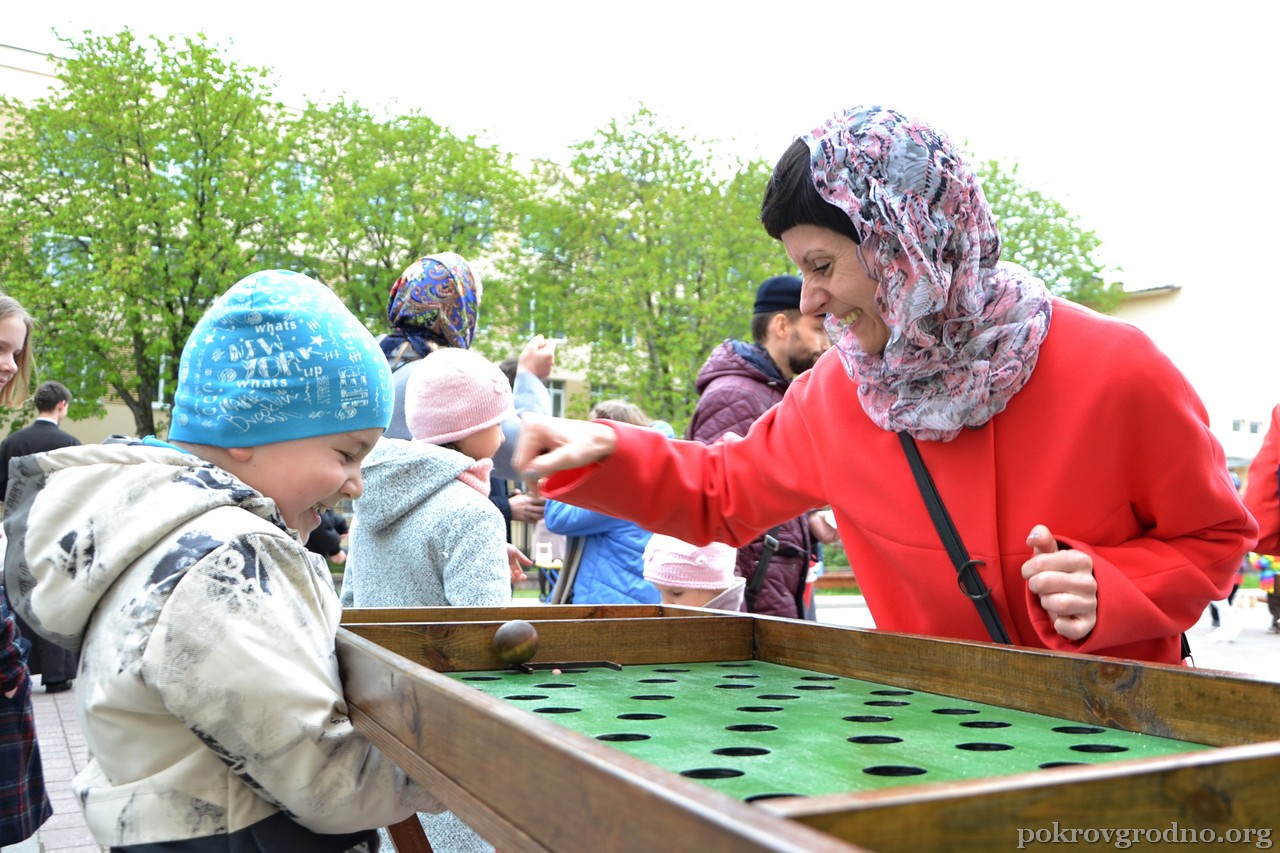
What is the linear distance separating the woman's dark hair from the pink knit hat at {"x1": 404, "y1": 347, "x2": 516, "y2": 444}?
156 centimetres

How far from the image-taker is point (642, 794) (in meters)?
0.86

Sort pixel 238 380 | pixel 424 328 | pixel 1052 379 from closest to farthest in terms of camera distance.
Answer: pixel 238 380 → pixel 1052 379 → pixel 424 328

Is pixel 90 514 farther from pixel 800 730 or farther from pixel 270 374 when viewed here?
pixel 800 730

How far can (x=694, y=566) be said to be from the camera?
14.1 feet

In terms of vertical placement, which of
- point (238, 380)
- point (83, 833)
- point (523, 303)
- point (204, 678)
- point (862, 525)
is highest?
point (523, 303)

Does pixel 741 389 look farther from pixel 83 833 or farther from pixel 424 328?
pixel 83 833

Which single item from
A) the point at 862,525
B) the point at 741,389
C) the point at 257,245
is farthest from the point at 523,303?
the point at 862,525

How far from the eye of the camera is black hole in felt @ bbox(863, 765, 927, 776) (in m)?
1.29

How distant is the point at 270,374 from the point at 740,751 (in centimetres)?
112

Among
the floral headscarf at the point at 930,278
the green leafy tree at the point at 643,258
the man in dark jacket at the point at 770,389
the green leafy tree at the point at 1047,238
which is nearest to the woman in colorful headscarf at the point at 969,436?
the floral headscarf at the point at 930,278

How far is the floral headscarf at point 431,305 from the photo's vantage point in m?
4.47

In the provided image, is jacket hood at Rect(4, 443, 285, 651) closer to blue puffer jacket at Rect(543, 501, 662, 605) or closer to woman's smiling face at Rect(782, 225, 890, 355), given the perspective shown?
woman's smiling face at Rect(782, 225, 890, 355)

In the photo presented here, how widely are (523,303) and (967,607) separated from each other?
27905mm

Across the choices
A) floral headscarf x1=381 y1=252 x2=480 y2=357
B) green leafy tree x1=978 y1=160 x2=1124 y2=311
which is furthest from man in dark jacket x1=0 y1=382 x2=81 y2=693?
green leafy tree x1=978 y1=160 x2=1124 y2=311
